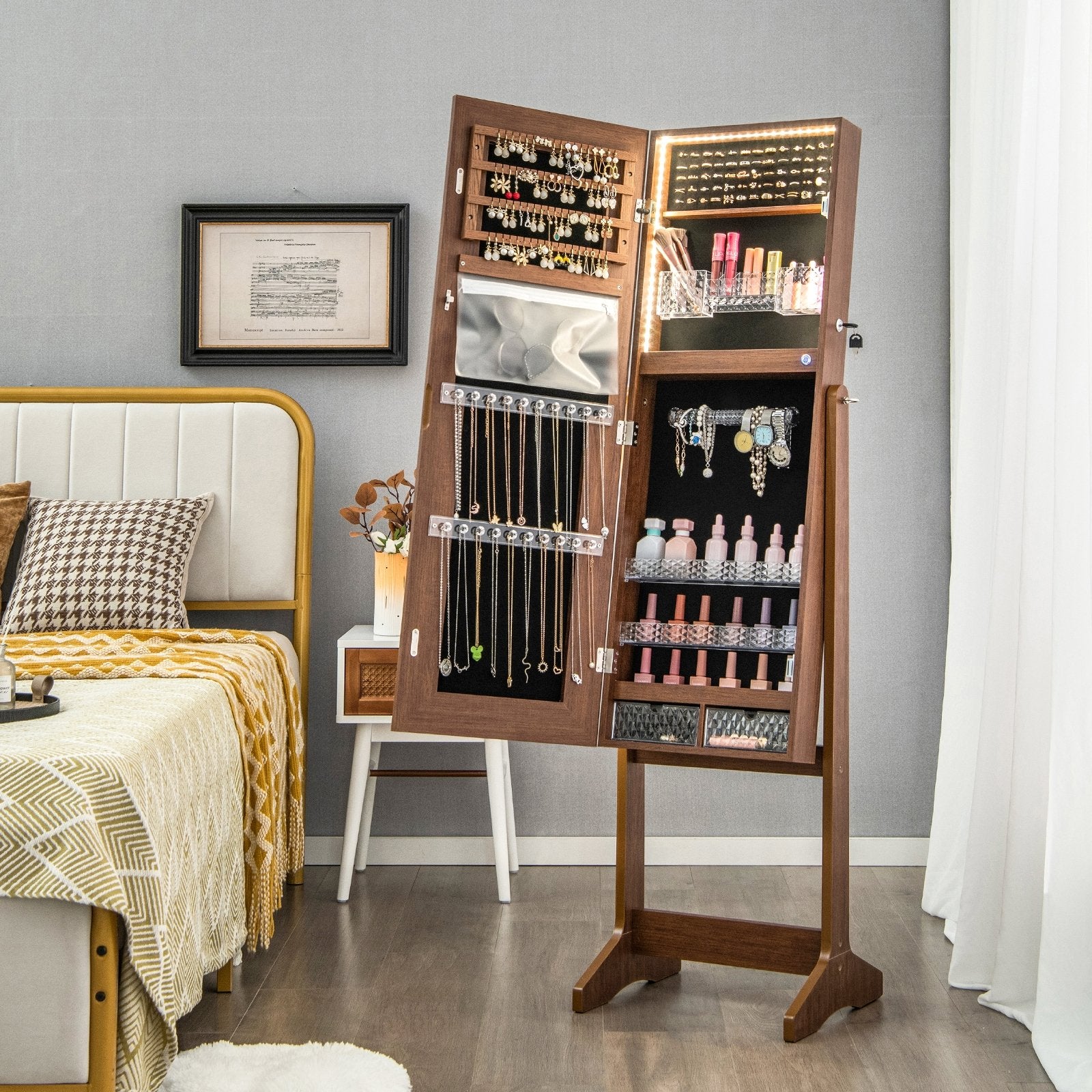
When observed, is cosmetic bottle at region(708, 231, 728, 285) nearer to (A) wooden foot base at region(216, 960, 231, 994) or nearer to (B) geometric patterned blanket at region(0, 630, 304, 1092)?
(B) geometric patterned blanket at region(0, 630, 304, 1092)

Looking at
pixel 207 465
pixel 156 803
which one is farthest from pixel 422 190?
pixel 156 803

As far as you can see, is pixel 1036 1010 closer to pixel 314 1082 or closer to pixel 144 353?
pixel 314 1082

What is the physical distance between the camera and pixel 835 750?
98.1 inches

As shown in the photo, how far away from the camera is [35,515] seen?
3.37 meters

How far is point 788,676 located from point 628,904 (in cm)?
64

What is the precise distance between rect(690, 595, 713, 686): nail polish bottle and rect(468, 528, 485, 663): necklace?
18.3 inches

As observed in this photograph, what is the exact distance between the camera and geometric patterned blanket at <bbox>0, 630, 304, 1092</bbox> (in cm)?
177

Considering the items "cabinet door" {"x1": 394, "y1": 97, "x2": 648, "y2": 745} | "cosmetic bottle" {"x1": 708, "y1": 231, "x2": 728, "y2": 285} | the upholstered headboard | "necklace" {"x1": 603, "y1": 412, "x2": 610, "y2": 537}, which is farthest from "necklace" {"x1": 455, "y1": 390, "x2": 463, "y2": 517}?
the upholstered headboard

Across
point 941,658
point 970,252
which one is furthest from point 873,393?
point 941,658

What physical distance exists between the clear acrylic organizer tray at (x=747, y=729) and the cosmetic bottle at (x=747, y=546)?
0.30 meters

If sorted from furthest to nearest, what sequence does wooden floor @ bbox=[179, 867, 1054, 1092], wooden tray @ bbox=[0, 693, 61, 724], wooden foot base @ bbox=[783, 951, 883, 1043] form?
wooden foot base @ bbox=[783, 951, 883, 1043] < wooden floor @ bbox=[179, 867, 1054, 1092] < wooden tray @ bbox=[0, 693, 61, 724]

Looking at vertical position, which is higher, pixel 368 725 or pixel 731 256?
pixel 731 256

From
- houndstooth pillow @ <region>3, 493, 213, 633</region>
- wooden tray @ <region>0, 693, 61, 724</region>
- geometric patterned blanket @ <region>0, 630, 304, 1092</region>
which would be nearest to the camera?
geometric patterned blanket @ <region>0, 630, 304, 1092</region>

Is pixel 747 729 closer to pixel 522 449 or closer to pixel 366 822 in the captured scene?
pixel 522 449
